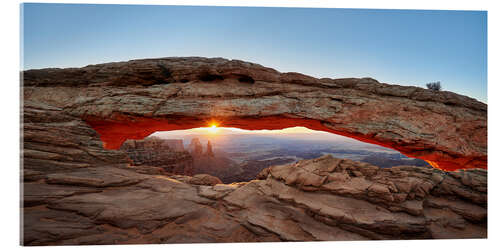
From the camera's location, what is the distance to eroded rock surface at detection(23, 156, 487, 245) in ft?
14.1

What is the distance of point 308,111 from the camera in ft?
20.9

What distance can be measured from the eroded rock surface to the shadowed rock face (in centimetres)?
154

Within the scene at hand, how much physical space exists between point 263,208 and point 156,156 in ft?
62.8

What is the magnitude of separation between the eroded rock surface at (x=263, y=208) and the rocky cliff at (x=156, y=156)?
14034mm

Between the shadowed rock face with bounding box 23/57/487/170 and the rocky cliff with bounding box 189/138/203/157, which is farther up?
Answer: the shadowed rock face with bounding box 23/57/487/170

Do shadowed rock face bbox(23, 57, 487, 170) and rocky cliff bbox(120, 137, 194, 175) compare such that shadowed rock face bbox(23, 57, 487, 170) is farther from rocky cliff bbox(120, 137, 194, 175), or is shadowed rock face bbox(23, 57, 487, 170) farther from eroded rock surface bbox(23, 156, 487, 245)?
rocky cliff bbox(120, 137, 194, 175)

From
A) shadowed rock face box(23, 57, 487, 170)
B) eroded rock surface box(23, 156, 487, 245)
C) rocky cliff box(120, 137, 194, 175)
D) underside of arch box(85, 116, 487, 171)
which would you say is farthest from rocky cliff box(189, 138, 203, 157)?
eroded rock surface box(23, 156, 487, 245)

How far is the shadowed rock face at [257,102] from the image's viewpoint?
232 inches

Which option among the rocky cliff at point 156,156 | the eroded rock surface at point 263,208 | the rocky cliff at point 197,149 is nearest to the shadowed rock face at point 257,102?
the eroded rock surface at point 263,208

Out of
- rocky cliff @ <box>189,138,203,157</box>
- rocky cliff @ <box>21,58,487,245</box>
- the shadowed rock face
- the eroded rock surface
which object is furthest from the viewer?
A: rocky cliff @ <box>189,138,203,157</box>

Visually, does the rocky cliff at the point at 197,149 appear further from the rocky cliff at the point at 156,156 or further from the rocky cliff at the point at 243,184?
the rocky cliff at the point at 243,184

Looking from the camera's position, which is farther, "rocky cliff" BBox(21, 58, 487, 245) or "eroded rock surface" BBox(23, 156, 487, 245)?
"rocky cliff" BBox(21, 58, 487, 245)

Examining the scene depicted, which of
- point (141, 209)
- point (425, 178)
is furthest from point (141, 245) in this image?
point (425, 178)
